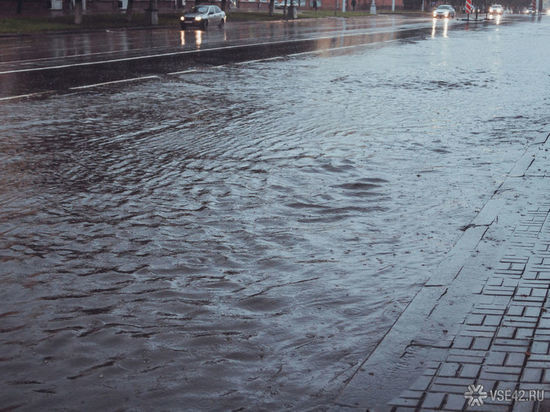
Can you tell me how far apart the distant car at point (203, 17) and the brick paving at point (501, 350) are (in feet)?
135

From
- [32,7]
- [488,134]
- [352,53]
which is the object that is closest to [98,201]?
[488,134]

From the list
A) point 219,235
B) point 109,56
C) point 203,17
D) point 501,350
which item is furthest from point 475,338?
point 203,17

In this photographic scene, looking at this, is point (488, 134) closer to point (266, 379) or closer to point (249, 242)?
point (249, 242)

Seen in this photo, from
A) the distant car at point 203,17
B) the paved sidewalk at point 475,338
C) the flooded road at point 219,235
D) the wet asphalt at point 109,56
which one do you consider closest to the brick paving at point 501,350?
the paved sidewalk at point 475,338

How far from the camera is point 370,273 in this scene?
5.66 m

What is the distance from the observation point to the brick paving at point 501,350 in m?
3.68

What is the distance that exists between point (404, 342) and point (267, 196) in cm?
352

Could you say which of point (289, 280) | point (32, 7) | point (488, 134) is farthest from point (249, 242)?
point (32, 7)

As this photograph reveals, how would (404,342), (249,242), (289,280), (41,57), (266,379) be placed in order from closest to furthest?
(266,379)
(404,342)
(289,280)
(249,242)
(41,57)

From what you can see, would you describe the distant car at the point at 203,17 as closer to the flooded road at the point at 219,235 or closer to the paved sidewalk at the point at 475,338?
the flooded road at the point at 219,235

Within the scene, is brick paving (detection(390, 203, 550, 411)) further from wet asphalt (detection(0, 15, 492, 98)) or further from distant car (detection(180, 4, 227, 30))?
distant car (detection(180, 4, 227, 30))

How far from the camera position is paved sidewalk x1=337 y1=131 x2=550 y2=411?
371 centimetres

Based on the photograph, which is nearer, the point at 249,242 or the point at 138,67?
the point at 249,242

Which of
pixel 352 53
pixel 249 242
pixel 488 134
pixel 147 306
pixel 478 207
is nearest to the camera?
pixel 147 306
